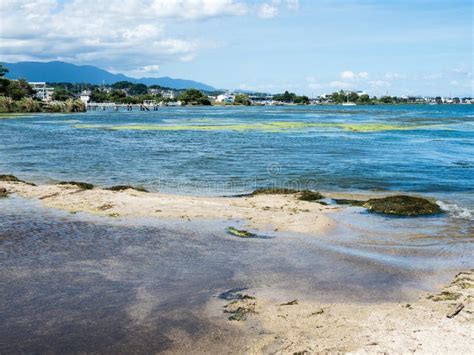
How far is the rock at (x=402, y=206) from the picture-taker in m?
18.1

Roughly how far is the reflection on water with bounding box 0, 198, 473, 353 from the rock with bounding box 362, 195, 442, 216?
0.85 m

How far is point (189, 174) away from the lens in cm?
2872

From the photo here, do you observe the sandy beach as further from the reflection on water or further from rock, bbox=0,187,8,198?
the reflection on water

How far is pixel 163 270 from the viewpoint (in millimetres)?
11914

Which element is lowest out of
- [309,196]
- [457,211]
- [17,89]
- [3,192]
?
[457,211]

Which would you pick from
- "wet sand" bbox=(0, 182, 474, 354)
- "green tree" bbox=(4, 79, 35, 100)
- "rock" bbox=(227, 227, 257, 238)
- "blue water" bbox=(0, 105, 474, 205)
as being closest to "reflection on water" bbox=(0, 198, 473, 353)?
"wet sand" bbox=(0, 182, 474, 354)

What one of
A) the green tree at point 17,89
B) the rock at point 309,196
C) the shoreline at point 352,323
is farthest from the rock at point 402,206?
the green tree at point 17,89

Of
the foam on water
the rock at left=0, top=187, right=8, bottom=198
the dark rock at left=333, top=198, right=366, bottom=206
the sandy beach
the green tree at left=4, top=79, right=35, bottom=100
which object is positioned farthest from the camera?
the green tree at left=4, top=79, right=35, bottom=100

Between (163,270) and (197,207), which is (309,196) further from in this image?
(163,270)

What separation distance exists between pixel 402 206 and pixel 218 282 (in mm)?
9621

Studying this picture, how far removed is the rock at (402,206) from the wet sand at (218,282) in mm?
1201

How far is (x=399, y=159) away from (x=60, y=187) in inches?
922

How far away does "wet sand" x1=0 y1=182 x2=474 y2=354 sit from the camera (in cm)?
836

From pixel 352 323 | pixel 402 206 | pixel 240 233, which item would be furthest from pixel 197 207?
pixel 352 323
